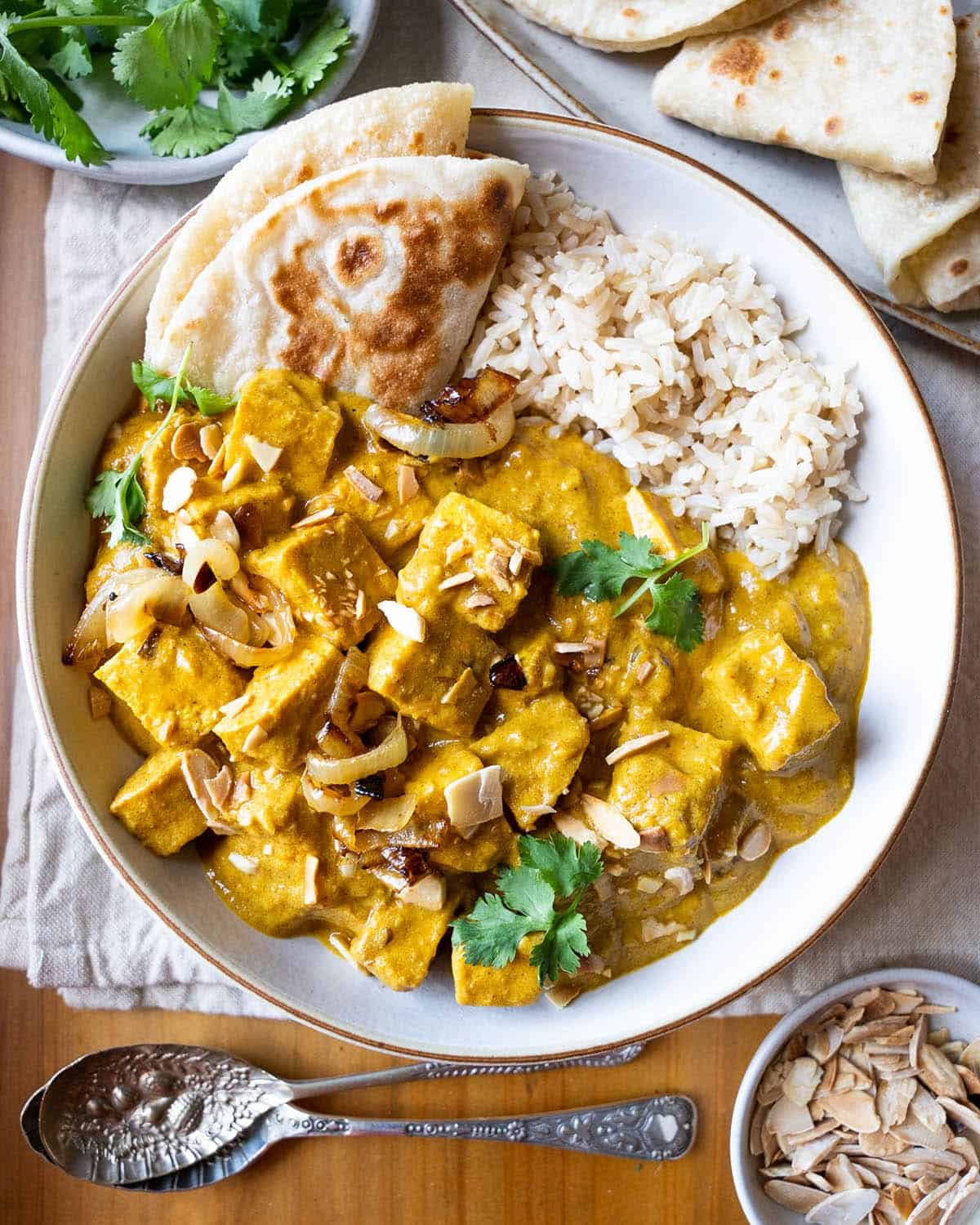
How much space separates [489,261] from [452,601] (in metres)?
0.90

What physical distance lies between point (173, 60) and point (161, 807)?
200 cm

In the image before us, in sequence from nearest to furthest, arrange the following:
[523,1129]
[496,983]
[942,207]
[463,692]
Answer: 1. [463,692]
2. [496,983]
3. [942,207]
4. [523,1129]

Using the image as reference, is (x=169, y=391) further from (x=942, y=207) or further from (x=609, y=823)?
(x=942, y=207)

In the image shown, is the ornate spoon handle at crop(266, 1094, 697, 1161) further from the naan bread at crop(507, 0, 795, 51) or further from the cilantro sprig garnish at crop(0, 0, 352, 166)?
the naan bread at crop(507, 0, 795, 51)

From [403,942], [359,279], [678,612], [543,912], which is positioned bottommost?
[403,942]

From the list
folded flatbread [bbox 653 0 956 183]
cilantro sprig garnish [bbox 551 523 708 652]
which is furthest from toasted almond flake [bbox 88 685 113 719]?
folded flatbread [bbox 653 0 956 183]

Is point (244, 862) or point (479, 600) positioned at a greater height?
point (479, 600)

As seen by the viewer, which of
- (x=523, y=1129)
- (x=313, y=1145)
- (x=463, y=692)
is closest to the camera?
(x=463, y=692)

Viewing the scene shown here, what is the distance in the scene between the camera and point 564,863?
8.37 feet

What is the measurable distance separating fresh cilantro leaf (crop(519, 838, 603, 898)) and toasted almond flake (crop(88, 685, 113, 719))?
1.16 meters

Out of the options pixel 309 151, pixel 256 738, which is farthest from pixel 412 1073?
pixel 309 151

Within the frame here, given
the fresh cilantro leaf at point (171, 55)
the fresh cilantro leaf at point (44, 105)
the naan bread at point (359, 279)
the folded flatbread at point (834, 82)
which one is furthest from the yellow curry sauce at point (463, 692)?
the folded flatbread at point (834, 82)

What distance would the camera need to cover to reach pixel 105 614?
2656mm

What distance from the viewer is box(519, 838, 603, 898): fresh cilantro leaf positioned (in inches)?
100.0
